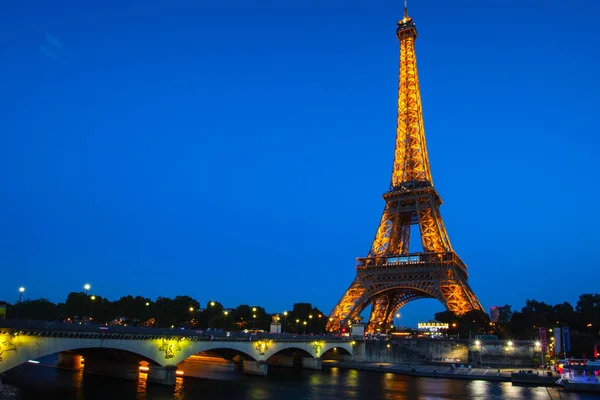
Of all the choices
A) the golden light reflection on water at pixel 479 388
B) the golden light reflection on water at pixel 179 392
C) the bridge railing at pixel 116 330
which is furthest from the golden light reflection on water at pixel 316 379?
the golden light reflection on water at pixel 479 388

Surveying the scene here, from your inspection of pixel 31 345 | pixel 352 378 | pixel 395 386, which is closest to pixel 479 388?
pixel 395 386

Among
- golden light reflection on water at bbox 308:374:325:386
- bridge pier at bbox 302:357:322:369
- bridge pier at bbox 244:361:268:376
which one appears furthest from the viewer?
bridge pier at bbox 302:357:322:369

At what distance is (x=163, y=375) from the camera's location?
48281mm

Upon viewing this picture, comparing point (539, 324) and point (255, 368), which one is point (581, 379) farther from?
point (539, 324)

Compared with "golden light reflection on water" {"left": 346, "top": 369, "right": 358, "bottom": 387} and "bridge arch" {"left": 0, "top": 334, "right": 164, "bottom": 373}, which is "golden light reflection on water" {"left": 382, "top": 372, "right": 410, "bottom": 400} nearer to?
"golden light reflection on water" {"left": 346, "top": 369, "right": 358, "bottom": 387}

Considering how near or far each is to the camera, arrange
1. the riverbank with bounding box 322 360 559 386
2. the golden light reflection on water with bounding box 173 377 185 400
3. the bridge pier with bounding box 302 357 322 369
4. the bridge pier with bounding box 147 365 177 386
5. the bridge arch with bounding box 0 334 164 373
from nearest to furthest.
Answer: the bridge arch with bounding box 0 334 164 373
the golden light reflection on water with bounding box 173 377 185 400
the bridge pier with bounding box 147 365 177 386
the riverbank with bounding box 322 360 559 386
the bridge pier with bounding box 302 357 322 369

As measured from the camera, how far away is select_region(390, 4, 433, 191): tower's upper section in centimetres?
10419

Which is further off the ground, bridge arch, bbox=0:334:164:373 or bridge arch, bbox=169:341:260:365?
bridge arch, bbox=0:334:164:373

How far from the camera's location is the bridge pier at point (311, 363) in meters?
75.6

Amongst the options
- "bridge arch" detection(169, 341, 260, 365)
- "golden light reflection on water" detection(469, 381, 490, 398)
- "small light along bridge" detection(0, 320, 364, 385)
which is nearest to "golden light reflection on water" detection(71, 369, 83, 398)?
"small light along bridge" detection(0, 320, 364, 385)

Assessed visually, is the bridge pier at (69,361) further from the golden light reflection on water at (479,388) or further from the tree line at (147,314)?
the golden light reflection on water at (479,388)

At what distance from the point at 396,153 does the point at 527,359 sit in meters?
49.1

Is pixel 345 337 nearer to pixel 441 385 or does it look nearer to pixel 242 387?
pixel 441 385

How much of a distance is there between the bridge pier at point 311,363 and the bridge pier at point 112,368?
96.7 ft
